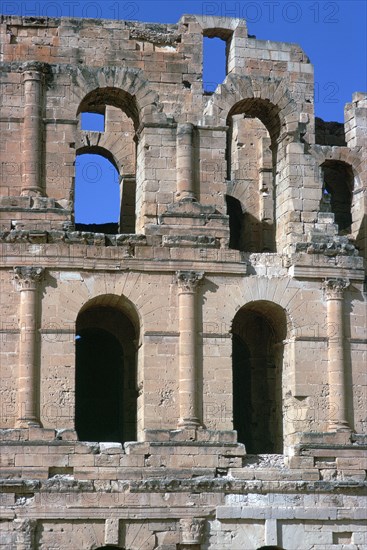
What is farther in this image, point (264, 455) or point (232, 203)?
point (232, 203)

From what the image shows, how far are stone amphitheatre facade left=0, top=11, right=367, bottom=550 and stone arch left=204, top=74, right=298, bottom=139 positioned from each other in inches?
1.6

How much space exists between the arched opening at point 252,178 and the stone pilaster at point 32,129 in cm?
620

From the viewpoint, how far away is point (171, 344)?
97.6 ft

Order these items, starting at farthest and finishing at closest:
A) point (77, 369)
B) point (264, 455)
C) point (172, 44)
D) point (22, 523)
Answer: point (172, 44) → point (77, 369) → point (264, 455) → point (22, 523)

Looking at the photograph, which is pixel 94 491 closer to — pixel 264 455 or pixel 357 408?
pixel 264 455

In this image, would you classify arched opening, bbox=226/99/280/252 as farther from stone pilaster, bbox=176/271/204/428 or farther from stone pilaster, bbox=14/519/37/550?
stone pilaster, bbox=14/519/37/550

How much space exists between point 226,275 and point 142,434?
12.8 ft

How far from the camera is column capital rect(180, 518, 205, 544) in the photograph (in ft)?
93.8

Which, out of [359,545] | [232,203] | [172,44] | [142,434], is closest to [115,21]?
[172,44]

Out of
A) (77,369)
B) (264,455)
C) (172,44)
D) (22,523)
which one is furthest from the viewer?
(172,44)

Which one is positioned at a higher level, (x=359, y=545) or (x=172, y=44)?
(x=172, y=44)

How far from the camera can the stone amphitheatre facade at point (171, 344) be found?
28688 millimetres

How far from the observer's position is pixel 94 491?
2855 centimetres

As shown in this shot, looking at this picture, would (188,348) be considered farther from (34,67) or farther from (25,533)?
(34,67)
